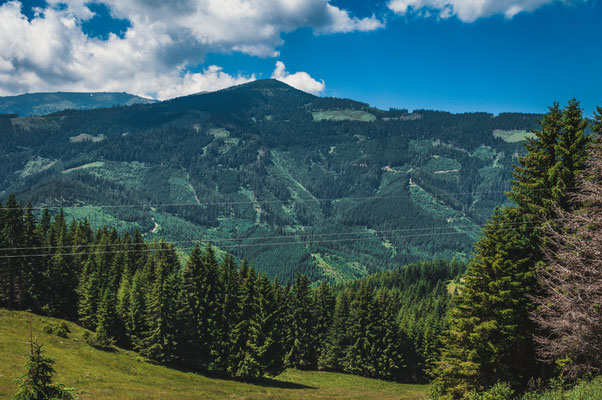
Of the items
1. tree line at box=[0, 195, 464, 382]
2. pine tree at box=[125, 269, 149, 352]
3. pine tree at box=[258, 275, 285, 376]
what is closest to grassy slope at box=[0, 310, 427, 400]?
pine tree at box=[258, 275, 285, 376]

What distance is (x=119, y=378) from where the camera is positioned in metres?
41.8

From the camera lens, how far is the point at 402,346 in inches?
3292

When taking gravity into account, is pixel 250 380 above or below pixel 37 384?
below

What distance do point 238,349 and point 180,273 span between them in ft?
51.9

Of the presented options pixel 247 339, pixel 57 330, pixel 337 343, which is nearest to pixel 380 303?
pixel 337 343

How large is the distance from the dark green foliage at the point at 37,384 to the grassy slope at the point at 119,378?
21113 mm

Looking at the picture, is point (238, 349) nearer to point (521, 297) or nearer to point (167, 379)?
point (167, 379)

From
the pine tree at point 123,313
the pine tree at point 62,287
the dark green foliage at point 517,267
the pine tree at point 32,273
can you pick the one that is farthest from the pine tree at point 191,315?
the dark green foliage at point 517,267

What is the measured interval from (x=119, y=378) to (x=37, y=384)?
33.9 meters

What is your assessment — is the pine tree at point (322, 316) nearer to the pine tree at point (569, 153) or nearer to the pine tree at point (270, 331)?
the pine tree at point (270, 331)

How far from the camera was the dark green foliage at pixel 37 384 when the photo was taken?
489 inches

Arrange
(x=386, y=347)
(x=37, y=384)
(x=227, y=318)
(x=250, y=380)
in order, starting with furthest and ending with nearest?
1. (x=386, y=347)
2. (x=227, y=318)
3. (x=250, y=380)
4. (x=37, y=384)

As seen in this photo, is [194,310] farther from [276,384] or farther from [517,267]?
[517,267]

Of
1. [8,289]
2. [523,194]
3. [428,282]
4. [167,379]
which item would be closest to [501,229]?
[523,194]
